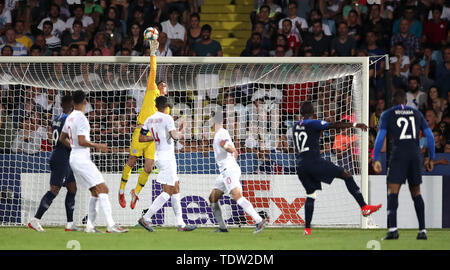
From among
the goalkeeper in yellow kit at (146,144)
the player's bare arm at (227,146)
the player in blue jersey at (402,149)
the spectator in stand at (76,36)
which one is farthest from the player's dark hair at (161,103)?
the spectator in stand at (76,36)

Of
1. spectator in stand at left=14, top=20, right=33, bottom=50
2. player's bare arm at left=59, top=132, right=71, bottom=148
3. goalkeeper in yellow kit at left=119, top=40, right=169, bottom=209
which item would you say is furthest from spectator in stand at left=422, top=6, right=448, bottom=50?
Answer: player's bare arm at left=59, top=132, right=71, bottom=148

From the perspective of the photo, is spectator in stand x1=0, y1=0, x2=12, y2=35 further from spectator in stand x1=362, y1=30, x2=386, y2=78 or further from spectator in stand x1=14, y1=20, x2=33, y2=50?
spectator in stand x1=362, y1=30, x2=386, y2=78

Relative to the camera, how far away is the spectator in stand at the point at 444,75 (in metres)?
17.7

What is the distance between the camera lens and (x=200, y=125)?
1577 centimetres

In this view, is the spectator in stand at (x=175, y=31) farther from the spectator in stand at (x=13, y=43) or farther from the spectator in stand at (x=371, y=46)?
the spectator in stand at (x=371, y=46)

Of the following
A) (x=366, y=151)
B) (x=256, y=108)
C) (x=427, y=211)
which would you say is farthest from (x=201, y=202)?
(x=427, y=211)

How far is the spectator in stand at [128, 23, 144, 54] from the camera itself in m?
18.1

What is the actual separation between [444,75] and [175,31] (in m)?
5.98

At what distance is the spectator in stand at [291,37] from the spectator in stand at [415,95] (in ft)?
8.36

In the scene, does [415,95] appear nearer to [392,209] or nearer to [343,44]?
[343,44]

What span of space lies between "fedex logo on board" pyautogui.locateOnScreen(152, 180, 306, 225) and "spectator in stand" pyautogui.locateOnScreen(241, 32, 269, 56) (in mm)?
3788

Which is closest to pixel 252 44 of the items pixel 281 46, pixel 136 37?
pixel 281 46

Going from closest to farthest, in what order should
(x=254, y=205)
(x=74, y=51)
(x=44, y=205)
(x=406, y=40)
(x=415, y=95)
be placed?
(x=44, y=205)
(x=254, y=205)
(x=415, y=95)
(x=74, y=51)
(x=406, y=40)
